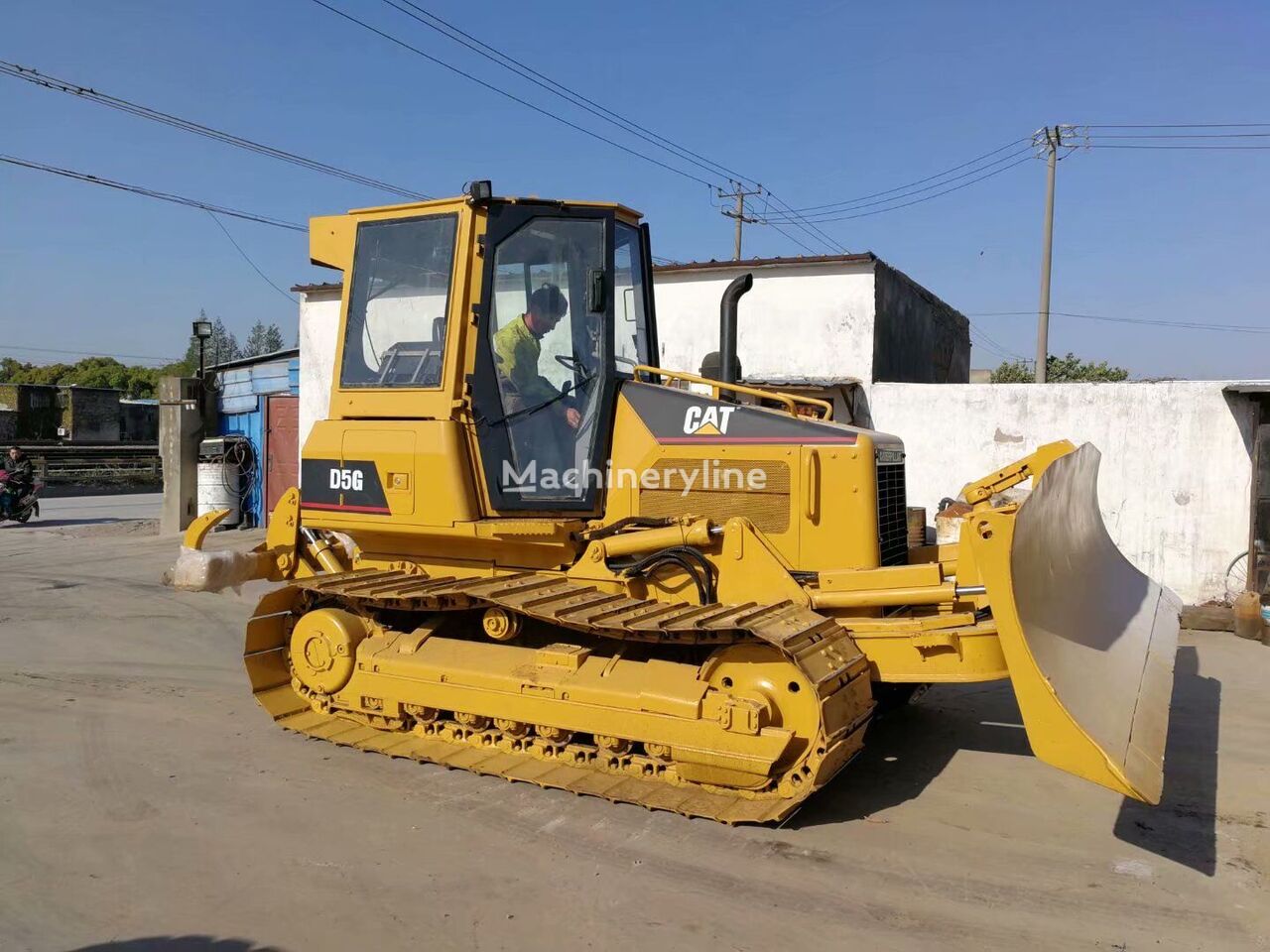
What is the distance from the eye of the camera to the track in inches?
178

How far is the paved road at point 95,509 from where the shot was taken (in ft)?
60.5

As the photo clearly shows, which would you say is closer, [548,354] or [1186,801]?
[1186,801]

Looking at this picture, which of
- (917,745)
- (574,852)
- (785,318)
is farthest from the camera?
(785,318)

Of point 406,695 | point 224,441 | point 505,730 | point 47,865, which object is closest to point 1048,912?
point 505,730

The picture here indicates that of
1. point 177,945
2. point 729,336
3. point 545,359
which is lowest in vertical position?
point 177,945

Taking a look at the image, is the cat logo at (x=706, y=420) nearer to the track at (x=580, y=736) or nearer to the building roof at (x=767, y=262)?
the track at (x=580, y=736)

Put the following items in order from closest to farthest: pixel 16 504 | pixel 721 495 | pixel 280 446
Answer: pixel 721 495
pixel 280 446
pixel 16 504

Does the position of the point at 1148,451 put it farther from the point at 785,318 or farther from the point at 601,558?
the point at 601,558

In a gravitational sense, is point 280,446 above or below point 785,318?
below

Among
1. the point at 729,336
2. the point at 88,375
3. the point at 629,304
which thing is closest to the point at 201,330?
the point at 629,304

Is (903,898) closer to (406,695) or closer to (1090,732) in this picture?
(1090,732)

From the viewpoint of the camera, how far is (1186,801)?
5141 mm

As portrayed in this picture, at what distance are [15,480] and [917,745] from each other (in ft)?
56.3

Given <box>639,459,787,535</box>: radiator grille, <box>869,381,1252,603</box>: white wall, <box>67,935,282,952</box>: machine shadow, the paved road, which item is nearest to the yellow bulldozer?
<box>639,459,787,535</box>: radiator grille
